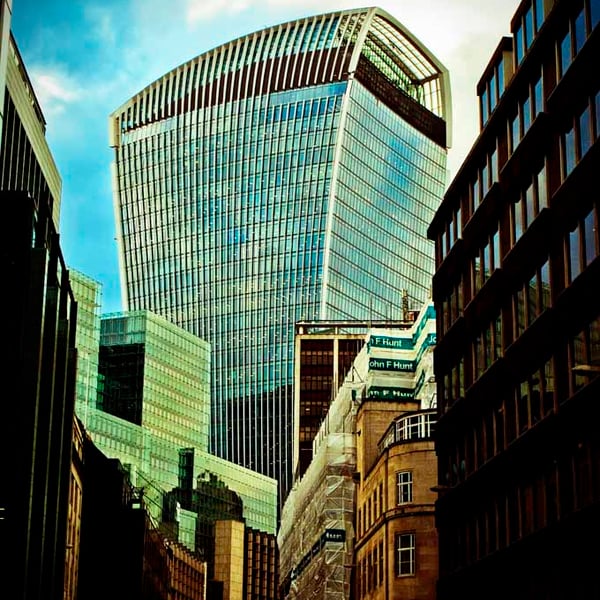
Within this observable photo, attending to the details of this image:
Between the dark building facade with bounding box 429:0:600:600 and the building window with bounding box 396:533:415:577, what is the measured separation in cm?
1460

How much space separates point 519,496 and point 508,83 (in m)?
18.5

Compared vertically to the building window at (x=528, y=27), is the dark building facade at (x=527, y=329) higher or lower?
lower

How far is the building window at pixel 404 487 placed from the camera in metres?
90.8

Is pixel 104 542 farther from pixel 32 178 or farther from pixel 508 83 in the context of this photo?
pixel 508 83

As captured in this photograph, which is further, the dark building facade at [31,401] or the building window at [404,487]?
the building window at [404,487]

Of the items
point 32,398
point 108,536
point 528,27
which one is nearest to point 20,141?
point 108,536

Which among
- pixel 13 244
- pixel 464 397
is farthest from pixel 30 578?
pixel 464 397

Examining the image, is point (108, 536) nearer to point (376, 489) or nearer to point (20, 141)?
point (20, 141)

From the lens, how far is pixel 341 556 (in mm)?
110125

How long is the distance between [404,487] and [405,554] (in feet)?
14.1

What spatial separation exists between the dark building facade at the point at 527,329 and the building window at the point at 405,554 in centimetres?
1460

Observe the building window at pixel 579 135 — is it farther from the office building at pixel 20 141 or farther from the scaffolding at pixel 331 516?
the scaffolding at pixel 331 516

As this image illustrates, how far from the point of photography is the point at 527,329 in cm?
5950

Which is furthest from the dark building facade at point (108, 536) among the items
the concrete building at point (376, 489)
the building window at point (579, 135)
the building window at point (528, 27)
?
the building window at point (579, 135)
